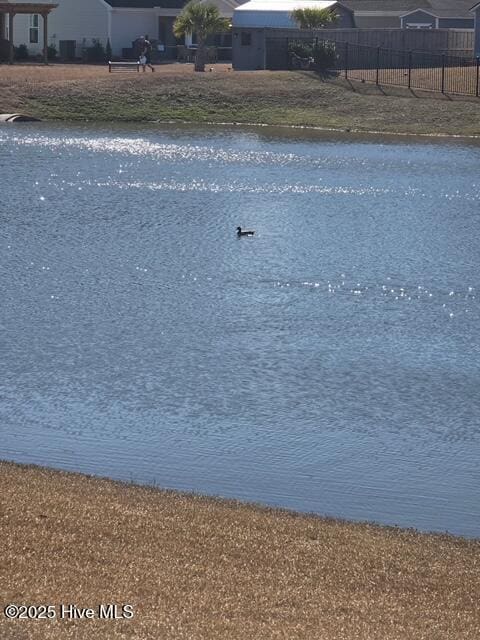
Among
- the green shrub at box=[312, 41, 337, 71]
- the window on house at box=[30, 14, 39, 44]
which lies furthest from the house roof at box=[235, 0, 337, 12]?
the window on house at box=[30, 14, 39, 44]

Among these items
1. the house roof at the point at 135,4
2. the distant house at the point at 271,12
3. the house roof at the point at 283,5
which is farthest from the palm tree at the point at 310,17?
the house roof at the point at 135,4

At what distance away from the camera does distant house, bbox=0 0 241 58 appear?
8412 cm

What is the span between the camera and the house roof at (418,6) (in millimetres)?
88125

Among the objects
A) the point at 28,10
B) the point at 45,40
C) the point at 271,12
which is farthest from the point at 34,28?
the point at 271,12

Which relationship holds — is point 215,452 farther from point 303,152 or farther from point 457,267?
point 303,152

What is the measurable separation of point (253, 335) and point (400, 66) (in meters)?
55.0

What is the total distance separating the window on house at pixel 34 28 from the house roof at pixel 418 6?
67.8 ft

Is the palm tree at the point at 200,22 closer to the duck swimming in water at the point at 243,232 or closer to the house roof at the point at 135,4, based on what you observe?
the house roof at the point at 135,4

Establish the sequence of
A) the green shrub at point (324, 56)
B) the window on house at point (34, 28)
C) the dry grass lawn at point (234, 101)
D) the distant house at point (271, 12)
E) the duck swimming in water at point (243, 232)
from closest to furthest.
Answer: the duck swimming in water at point (243, 232)
the dry grass lawn at point (234, 101)
the green shrub at point (324, 56)
the distant house at point (271, 12)
the window on house at point (34, 28)

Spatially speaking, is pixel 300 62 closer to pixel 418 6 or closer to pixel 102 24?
pixel 102 24

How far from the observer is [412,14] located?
3462 inches

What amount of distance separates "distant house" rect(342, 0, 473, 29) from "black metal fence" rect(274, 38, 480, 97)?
882 centimetres

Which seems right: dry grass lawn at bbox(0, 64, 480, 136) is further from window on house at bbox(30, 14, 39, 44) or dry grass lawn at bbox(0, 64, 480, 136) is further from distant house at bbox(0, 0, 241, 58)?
window on house at bbox(30, 14, 39, 44)

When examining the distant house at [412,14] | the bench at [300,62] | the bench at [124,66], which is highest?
the distant house at [412,14]
